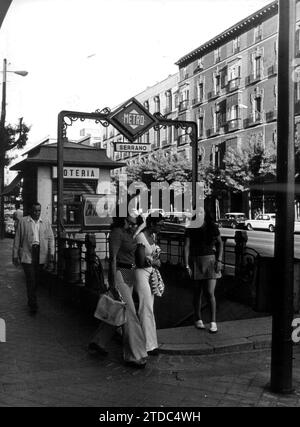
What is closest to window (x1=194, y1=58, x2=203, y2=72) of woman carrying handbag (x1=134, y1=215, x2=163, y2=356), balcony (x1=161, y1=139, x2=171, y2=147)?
balcony (x1=161, y1=139, x2=171, y2=147)

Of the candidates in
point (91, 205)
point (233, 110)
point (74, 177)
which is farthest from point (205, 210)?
point (233, 110)

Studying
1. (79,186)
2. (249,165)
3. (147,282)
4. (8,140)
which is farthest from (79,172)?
(249,165)

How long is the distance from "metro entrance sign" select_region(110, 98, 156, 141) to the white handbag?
487 cm

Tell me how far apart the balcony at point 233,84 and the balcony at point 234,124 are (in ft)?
8.15

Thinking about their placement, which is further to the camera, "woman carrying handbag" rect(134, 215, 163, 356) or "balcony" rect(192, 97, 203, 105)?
"balcony" rect(192, 97, 203, 105)

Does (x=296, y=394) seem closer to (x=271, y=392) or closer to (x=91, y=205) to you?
(x=271, y=392)

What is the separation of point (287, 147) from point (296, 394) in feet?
6.72

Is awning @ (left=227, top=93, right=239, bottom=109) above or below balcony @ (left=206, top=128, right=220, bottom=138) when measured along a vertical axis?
above

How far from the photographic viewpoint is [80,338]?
6.13 metres

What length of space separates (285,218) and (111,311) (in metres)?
1.97

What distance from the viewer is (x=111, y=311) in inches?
200

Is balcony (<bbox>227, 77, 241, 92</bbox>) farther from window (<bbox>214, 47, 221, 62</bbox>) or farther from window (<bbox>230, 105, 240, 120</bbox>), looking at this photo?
window (<bbox>214, 47, 221, 62</bbox>)

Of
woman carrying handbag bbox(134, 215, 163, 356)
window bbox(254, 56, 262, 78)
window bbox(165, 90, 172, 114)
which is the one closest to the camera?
woman carrying handbag bbox(134, 215, 163, 356)

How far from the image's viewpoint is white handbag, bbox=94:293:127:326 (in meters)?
5.02
